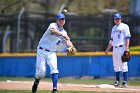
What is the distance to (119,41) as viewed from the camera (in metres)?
13.9

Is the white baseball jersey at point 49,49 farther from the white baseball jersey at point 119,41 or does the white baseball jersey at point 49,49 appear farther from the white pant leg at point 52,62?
the white baseball jersey at point 119,41

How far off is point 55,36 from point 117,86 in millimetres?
3062

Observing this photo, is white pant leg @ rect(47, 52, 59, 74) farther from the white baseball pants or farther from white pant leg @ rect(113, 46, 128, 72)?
white pant leg @ rect(113, 46, 128, 72)

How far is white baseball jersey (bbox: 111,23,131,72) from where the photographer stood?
13858 millimetres

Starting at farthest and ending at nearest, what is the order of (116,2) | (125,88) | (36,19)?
(116,2), (36,19), (125,88)

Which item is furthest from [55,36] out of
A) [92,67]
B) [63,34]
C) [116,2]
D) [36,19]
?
[116,2]

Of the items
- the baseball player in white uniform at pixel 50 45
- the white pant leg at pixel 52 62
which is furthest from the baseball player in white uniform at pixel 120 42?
the white pant leg at pixel 52 62

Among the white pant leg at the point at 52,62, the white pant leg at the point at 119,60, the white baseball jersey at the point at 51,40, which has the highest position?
the white baseball jersey at the point at 51,40

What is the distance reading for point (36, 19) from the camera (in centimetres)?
2350

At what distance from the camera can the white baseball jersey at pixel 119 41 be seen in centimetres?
1386

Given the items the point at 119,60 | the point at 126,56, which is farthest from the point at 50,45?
the point at 119,60

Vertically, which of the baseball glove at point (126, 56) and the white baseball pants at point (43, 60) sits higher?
the white baseball pants at point (43, 60)

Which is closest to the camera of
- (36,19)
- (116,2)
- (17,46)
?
(17,46)

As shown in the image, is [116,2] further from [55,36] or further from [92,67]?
[55,36]
